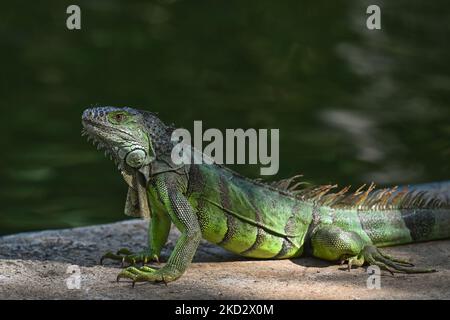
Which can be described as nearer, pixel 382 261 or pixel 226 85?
pixel 382 261

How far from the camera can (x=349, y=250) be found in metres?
Result: 7.66

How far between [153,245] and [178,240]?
2.31ft

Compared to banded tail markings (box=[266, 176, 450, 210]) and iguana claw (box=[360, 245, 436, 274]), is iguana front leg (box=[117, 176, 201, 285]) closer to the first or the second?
banded tail markings (box=[266, 176, 450, 210])

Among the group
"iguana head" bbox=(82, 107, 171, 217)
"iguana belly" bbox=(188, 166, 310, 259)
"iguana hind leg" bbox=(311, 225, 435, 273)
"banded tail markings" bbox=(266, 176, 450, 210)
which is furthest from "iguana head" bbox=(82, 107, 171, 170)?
"iguana hind leg" bbox=(311, 225, 435, 273)

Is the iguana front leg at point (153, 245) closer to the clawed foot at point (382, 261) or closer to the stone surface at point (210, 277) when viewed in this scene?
the stone surface at point (210, 277)

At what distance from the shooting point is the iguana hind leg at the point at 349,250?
749 centimetres

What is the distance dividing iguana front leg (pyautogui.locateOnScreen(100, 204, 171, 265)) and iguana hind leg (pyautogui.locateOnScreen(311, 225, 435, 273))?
53.2 inches

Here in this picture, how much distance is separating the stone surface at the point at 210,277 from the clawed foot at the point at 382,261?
9 cm

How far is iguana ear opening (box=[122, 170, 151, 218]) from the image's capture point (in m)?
7.62

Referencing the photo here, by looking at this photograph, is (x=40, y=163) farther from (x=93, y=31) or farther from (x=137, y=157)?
(x=93, y=31)

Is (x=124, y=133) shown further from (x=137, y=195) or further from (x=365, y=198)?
(x=365, y=198)

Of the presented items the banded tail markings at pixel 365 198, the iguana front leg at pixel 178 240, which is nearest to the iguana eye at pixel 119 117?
the iguana front leg at pixel 178 240

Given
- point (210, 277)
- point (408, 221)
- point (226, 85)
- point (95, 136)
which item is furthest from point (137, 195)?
point (226, 85)

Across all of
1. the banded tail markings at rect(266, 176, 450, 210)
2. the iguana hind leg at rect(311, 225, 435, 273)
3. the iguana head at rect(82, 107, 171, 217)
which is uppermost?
the iguana head at rect(82, 107, 171, 217)
